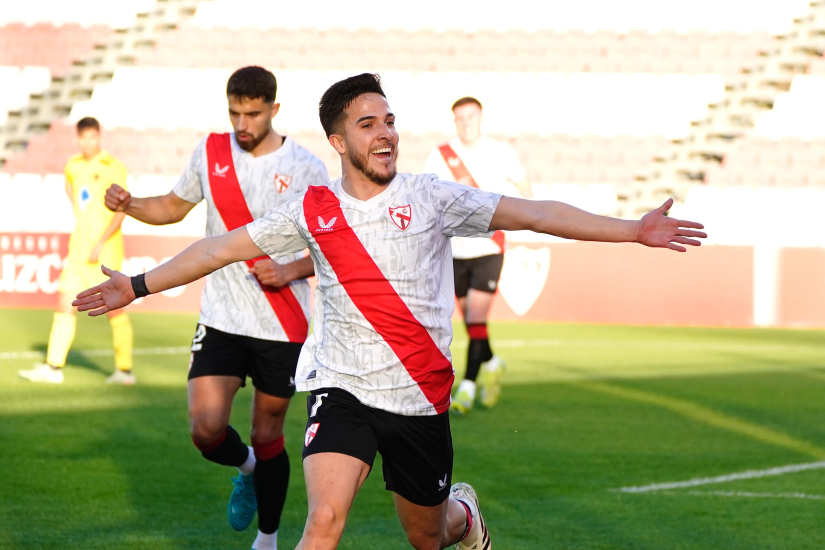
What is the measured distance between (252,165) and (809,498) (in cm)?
350

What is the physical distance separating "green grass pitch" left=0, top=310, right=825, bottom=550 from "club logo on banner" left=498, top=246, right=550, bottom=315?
375 cm

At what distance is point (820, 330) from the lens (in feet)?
50.5

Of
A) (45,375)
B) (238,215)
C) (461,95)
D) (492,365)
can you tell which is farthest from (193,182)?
(461,95)

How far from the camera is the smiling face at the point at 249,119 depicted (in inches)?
195

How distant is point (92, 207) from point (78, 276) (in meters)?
0.65

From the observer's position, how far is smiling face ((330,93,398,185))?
12.2 ft

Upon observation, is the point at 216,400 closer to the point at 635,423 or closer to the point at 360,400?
the point at 360,400

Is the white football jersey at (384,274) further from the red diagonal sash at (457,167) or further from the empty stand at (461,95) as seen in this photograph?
the empty stand at (461,95)

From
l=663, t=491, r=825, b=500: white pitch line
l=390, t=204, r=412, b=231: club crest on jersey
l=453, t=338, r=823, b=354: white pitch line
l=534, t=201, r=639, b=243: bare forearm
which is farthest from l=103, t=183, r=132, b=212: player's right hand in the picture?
l=453, t=338, r=823, b=354: white pitch line

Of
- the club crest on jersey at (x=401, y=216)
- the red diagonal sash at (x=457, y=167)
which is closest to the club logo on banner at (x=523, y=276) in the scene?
the red diagonal sash at (x=457, y=167)

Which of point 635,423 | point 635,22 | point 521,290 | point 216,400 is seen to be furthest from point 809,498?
point 635,22

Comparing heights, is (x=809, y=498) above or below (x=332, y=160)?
below

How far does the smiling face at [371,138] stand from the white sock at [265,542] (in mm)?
1891

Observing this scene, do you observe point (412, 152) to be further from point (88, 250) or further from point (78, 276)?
point (78, 276)
